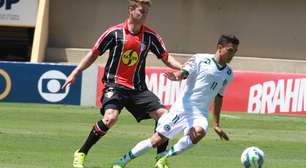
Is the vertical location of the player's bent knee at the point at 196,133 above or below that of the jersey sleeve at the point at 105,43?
below

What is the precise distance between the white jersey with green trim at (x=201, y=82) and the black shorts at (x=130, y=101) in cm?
64

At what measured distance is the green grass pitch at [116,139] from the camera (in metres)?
10.9

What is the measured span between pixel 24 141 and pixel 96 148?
122 cm

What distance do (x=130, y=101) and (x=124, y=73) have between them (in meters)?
0.36

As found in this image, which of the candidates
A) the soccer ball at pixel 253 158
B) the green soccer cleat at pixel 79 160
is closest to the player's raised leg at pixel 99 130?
the green soccer cleat at pixel 79 160

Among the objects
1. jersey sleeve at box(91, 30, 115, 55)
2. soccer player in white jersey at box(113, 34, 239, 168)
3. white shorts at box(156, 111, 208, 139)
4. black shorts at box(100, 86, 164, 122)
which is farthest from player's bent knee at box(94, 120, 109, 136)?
jersey sleeve at box(91, 30, 115, 55)

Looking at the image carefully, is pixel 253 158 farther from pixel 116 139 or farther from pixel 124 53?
pixel 116 139

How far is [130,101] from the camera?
10.3 meters

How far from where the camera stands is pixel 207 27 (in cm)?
3152

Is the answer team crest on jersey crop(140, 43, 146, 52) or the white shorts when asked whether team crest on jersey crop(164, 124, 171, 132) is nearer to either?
the white shorts

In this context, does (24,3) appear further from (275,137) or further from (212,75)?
(212,75)

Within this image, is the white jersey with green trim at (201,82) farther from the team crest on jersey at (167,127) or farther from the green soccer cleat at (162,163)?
the green soccer cleat at (162,163)

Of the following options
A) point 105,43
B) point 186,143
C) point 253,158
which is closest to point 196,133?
point 186,143

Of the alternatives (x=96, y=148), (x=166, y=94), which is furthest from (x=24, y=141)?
(x=166, y=94)
